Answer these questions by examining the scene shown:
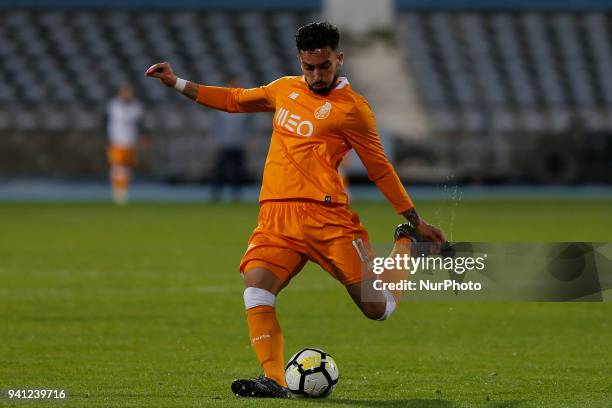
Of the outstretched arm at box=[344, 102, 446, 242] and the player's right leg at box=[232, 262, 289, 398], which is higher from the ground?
the outstretched arm at box=[344, 102, 446, 242]

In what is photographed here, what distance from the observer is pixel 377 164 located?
23.0ft

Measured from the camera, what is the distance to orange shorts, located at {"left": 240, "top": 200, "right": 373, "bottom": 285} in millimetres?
6977

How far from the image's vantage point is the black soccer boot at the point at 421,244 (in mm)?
6945

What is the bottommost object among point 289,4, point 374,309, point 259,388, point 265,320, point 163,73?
point 259,388

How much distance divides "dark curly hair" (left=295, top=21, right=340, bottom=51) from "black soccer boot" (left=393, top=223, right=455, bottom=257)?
1.00 meters

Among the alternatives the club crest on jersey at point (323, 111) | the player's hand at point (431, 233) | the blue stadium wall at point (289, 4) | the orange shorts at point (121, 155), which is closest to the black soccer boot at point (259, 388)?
the player's hand at point (431, 233)

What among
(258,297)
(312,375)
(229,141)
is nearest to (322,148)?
(258,297)

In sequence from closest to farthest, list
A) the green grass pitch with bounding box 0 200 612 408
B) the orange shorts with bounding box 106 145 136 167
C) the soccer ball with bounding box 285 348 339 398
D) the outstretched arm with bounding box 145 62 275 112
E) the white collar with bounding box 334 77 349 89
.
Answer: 1. the soccer ball with bounding box 285 348 339 398
2. the white collar with bounding box 334 77 349 89
3. the green grass pitch with bounding box 0 200 612 408
4. the outstretched arm with bounding box 145 62 275 112
5. the orange shorts with bounding box 106 145 136 167

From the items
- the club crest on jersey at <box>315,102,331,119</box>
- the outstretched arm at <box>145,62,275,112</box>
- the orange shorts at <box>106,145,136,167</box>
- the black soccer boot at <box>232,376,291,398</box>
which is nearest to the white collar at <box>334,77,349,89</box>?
the club crest on jersey at <box>315,102,331,119</box>

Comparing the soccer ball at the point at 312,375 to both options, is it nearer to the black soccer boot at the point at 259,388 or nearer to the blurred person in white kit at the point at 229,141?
the black soccer boot at the point at 259,388

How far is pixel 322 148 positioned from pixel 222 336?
2.99m

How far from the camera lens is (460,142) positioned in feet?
111

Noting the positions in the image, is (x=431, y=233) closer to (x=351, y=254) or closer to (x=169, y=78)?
(x=351, y=254)

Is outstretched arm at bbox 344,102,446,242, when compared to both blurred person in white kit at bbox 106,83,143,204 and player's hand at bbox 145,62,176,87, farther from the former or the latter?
blurred person in white kit at bbox 106,83,143,204
